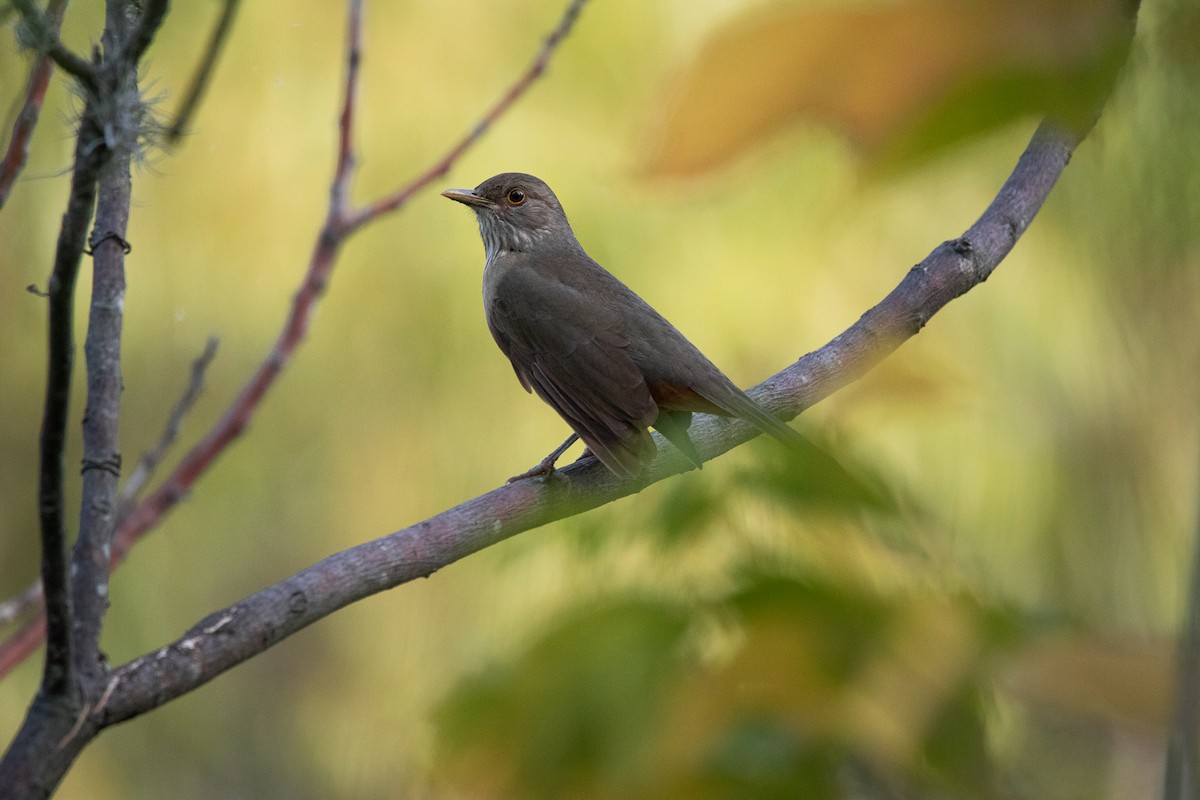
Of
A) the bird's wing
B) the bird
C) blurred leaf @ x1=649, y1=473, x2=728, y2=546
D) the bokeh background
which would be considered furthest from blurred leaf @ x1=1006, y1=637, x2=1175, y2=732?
the bird's wing

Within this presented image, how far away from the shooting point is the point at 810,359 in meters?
2.82

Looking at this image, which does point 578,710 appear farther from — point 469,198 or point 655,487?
point 469,198

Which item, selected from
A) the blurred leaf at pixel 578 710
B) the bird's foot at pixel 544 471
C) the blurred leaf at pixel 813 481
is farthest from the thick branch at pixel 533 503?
the blurred leaf at pixel 813 481

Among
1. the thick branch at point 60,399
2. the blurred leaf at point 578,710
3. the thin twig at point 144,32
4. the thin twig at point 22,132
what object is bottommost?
the blurred leaf at point 578,710

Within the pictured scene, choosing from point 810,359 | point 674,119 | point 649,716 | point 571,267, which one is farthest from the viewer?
point 571,267

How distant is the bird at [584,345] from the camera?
3.19 metres

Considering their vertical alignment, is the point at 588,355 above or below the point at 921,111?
above

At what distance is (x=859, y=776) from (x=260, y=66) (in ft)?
17.2

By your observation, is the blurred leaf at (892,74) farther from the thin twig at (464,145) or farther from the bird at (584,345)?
the thin twig at (464,145)

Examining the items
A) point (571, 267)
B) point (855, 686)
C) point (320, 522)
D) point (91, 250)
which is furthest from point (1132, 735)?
point (320, 522)

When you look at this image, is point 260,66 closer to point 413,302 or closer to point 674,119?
point 413,302

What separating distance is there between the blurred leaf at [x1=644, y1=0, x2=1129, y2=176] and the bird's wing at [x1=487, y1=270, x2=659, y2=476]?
2138 millimetres

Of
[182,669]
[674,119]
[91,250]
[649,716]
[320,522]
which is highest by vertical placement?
[320,522]

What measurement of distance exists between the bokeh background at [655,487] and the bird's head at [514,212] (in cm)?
66
